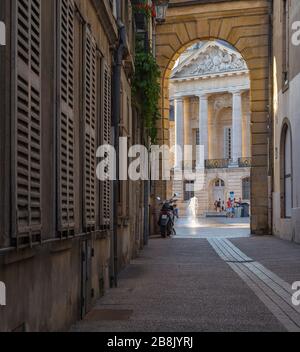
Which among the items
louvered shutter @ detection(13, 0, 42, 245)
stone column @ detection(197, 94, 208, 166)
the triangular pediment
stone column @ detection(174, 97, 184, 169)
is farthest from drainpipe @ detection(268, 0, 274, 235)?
stone column @ detection(174, 97, 184, 169)

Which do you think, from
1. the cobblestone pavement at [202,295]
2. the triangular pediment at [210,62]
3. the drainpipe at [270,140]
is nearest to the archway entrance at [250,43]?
the drainpipe at [270,140]

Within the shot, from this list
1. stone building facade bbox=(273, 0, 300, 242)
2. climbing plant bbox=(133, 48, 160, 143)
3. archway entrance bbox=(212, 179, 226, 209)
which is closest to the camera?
climbing plant bbox=(133, 48, 160, 143)

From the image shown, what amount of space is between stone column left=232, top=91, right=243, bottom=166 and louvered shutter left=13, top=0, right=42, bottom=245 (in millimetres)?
78357

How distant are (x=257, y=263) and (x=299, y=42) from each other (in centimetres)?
852

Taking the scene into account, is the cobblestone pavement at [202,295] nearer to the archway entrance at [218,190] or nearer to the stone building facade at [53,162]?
the stone building facade at [53,162]

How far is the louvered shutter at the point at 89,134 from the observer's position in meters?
8.89

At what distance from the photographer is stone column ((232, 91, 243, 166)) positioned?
83.8 metres

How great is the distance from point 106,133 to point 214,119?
3019 inches

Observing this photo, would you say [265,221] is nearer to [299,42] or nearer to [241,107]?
[299,42]

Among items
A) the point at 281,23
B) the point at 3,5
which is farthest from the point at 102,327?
the point at 281,23

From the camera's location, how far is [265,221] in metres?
28.4

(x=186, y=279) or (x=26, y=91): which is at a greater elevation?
(x=26, y=91)

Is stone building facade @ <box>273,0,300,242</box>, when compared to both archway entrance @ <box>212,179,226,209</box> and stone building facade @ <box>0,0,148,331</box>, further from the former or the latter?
archway entrance @ <box>212,179,226,209</box>

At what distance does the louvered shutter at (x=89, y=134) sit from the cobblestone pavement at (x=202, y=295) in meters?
1.16
